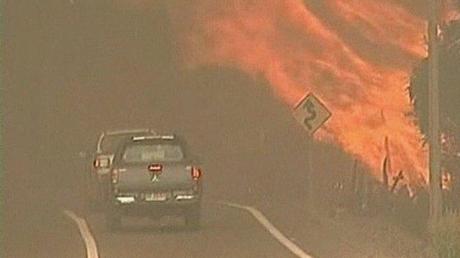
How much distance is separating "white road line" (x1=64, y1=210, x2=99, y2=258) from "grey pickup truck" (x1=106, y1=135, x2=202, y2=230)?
854 millimetres

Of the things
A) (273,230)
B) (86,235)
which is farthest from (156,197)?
(273,230)

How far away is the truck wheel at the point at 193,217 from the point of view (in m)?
29.9

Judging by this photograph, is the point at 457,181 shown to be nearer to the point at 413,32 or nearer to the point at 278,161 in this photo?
the point at 278,161

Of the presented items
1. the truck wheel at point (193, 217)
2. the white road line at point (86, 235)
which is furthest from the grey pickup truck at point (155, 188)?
the white road line at point (86, 235)

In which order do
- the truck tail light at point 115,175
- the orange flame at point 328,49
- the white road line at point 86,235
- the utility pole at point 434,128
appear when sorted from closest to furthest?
the utility pole at point 434,128
the white road line at point 86,235
the truck tail light at point 115,175
the orange flame at point 328,49

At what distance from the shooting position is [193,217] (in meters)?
29.9

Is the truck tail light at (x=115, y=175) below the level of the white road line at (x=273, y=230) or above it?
above

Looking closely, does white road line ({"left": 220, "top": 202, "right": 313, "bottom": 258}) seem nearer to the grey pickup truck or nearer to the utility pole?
the grey pickup truck

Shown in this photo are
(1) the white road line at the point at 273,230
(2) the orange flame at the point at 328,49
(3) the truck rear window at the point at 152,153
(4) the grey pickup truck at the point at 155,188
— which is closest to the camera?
(1) the white road line at the point at 273,230

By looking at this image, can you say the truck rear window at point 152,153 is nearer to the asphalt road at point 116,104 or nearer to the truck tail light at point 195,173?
the truck tail light at point 195,173

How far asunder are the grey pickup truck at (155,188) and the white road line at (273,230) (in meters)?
1.57

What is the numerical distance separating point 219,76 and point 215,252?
33.8m

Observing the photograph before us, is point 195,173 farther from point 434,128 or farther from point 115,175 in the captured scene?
point 434,128

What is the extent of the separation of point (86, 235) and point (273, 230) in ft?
11.6
